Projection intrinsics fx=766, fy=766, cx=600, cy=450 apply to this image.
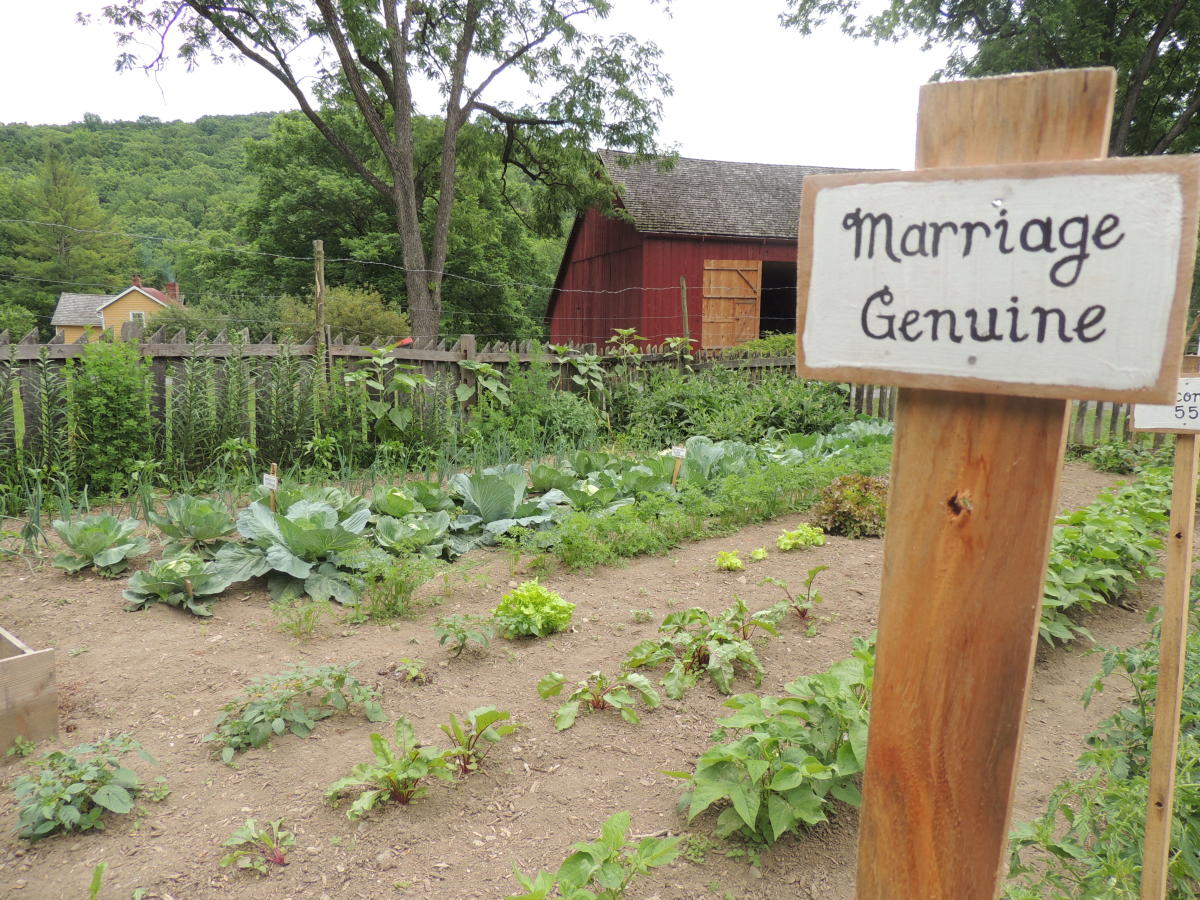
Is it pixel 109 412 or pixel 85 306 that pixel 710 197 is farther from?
pixel 85 306

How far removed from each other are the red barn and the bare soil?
14.3 metres

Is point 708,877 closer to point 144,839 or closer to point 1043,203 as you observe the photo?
point 144,839

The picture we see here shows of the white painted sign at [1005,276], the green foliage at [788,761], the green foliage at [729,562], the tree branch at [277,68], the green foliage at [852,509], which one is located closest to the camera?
the white painted sign at [1005,276]

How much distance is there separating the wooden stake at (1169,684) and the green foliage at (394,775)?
1.86 meters

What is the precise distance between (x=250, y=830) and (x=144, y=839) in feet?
1.12

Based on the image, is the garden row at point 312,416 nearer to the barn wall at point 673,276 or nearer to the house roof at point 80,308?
the barn wall at point 673,276

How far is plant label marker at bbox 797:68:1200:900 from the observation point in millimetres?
987

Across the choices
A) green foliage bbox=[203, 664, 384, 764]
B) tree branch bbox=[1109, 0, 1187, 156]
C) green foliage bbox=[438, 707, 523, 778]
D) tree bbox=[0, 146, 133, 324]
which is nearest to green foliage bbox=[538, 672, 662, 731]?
green foliage bbox=[438, 707, 523, 778]

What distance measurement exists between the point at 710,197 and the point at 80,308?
46842mm

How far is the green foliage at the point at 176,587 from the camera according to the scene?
389 cm

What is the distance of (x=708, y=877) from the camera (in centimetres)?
212

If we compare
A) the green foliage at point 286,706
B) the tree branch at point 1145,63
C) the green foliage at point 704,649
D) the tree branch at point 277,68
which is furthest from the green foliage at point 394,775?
the tree branch at point 1145,63

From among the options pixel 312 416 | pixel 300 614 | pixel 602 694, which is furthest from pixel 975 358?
pixel 312 416

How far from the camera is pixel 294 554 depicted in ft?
13.9
